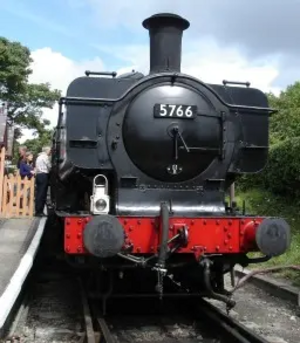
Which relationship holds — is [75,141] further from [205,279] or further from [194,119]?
[205,279]

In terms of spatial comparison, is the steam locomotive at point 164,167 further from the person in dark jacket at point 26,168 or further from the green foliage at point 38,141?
the green foliage at point 38,141

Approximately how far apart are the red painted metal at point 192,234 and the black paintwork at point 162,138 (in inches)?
16.2

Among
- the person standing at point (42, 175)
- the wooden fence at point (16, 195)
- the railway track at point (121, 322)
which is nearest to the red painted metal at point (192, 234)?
the railway track at point (121, 322)

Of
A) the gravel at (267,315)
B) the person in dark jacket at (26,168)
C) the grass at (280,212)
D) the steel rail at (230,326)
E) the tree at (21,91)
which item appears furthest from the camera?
the tree at (21,91)

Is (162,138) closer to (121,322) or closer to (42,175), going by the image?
(121,322)

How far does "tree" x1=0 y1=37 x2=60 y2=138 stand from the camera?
1192 inches

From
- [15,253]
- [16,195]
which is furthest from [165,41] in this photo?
[16,195]

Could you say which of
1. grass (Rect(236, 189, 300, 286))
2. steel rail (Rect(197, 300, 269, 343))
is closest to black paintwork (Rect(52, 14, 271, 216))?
steel rail (Rect(197, 300, 269, 343))

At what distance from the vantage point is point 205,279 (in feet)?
16.5

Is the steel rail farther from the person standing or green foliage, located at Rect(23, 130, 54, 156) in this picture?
green foliage, located at Rect(23, 130, 54, 156)

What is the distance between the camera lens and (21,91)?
32.2 m

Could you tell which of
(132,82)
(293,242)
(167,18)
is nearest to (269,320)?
(132,82)

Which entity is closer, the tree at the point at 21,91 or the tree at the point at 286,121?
the tree at the point at 286,121

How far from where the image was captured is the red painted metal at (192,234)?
501 centimetres
